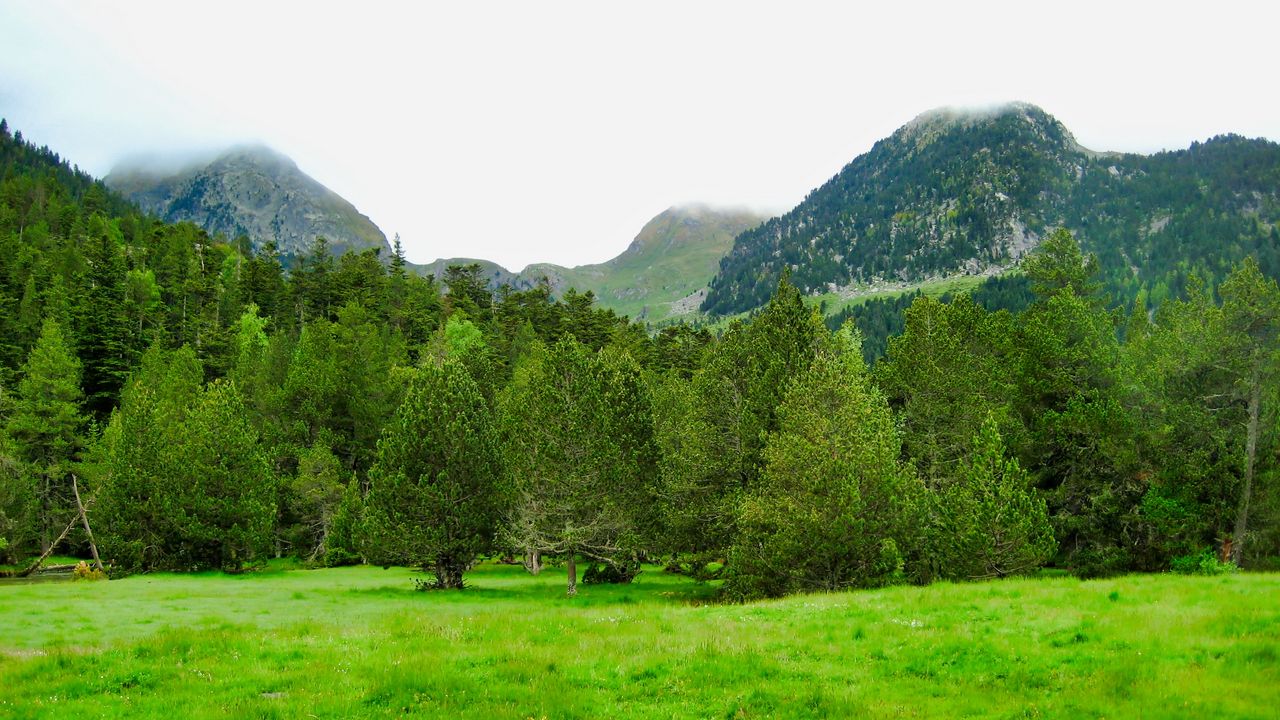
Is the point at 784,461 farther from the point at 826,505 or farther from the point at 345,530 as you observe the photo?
the point at 345,530

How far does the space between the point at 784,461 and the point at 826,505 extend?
2658 mm

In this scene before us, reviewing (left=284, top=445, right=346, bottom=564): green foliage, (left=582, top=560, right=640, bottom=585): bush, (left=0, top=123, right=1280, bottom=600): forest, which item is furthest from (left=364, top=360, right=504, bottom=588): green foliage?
(left=284, top=445, right=346, bottom=564): green foliage

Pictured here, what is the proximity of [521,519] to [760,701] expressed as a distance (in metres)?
27.6

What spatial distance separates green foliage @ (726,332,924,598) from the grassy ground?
23.0ft

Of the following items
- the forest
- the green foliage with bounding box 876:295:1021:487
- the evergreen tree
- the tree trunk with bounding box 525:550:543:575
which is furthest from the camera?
the tree trunk with bounding box 525:550:543:575

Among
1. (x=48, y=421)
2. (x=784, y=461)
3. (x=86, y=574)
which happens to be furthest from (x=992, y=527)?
(x=48, y=421)

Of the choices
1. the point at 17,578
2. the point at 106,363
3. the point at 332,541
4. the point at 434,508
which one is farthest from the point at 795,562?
the point at 106,363

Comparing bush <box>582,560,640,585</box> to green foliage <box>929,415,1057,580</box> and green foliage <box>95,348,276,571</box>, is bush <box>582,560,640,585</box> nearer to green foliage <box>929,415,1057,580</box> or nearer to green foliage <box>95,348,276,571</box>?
green foliage <box>929,415,1057,580</box>

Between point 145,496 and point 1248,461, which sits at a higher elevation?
point 1248,461

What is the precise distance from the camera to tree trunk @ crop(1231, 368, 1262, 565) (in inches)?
1310

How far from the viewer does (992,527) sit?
95.1 feet

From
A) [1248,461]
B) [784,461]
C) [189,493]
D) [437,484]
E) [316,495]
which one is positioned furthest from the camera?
[316,495]

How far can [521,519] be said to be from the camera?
3775cm

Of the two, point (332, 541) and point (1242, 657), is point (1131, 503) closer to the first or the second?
point (1242, 657)
